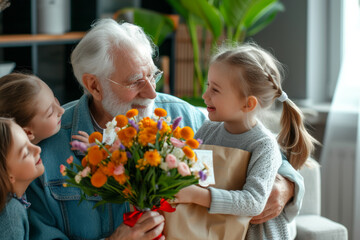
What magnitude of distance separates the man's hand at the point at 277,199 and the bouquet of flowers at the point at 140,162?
508 millimetres

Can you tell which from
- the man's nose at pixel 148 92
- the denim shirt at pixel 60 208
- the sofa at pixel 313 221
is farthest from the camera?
the sofa at pixel 313 221

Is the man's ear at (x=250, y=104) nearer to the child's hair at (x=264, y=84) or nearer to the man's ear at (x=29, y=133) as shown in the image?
the child's hair at (x=264, y=84)

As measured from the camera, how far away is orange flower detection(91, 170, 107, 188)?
4.13ft

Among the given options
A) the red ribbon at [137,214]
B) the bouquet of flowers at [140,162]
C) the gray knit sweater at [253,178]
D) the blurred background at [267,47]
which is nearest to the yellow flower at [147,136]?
the bouquet of flowers at [140,162]

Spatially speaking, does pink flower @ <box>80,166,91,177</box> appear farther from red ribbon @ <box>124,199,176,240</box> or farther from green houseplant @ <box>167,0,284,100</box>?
green houseplant @ <box>167,0,284,100</box>

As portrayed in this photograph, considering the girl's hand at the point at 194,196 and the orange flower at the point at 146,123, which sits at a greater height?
the orange flower at the point at 146,123

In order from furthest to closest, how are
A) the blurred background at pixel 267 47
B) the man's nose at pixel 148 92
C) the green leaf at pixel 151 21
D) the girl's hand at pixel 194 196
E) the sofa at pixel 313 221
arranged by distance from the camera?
the green leaf at pixel 151 21 < the blurred background at pixel 267 47 < the sofa at pixel 313 221 < the man's nose at pixel 148 92 < the girl's hand at pixel 194 196

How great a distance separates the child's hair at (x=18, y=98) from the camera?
164 cm

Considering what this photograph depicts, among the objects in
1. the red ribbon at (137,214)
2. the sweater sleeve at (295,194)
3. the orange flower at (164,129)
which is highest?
the orange flower at (164,129)

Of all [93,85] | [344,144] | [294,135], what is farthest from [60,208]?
[344,144]

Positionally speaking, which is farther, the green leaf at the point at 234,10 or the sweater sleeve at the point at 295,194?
the green leaf at the point at 234,10

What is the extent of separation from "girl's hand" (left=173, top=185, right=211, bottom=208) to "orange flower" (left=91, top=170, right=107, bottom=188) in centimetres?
34

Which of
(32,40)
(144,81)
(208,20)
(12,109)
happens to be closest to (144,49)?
(144,81)

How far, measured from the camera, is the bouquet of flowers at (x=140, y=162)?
127 centimetres
